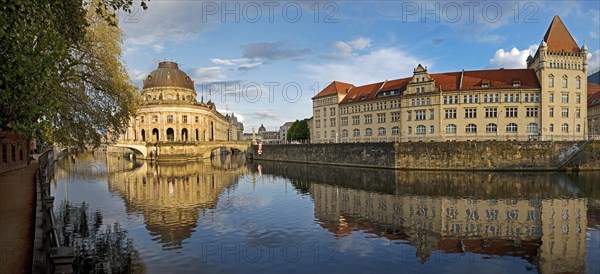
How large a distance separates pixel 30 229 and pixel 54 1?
331 inches

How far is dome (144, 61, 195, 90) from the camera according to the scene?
100438mm

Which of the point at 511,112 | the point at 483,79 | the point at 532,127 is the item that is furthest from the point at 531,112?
the point at 483,79

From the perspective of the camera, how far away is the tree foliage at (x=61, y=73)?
9.55 m

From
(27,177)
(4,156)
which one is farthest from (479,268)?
(4,156)

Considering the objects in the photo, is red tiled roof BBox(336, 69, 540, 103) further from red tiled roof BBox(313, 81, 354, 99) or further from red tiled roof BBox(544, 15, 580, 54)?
red tiled roof BBox(313, 81, 354, 99)

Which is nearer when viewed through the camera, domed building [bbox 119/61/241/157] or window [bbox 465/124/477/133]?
window [bbox 465/124/477/133]

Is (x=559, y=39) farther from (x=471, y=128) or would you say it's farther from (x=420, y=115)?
(x=420, y=115)

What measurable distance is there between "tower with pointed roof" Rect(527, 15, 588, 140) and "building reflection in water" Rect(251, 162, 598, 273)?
22139mm

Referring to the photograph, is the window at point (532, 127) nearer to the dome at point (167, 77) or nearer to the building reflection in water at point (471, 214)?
the building reflection in water at point (471, 214)

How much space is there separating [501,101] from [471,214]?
43.9 m

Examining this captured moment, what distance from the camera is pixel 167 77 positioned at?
10081cm

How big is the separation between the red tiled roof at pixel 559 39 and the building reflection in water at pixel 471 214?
29073 millimetres

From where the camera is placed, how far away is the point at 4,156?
35938 millimetres

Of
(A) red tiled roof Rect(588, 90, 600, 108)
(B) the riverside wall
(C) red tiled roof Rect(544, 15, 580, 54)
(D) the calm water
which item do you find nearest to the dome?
(B) the riverside wall
